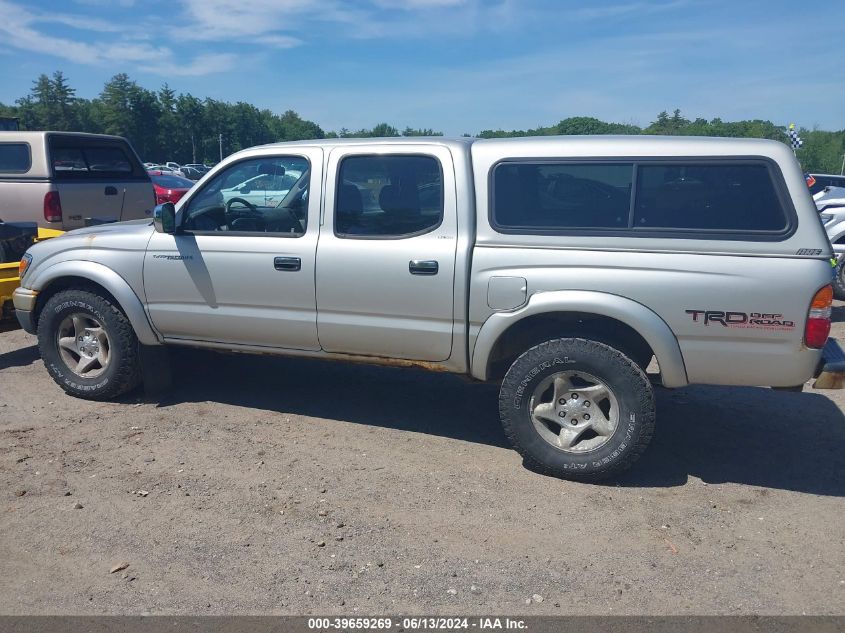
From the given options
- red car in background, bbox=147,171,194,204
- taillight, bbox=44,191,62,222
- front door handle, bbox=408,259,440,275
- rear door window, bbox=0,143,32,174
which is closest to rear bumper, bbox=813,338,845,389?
front door handle, bbox=408,259,440,275

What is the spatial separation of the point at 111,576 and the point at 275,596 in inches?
31.7

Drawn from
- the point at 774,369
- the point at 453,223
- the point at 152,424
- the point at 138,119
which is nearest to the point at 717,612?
the point at 774,369

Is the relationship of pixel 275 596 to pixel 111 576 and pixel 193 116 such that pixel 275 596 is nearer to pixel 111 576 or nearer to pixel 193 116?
pixel 111 576

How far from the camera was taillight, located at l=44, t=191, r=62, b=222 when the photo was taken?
9055mm

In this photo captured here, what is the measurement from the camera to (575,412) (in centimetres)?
454

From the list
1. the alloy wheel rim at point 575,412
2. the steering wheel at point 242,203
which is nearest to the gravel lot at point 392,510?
the alloy wheel rim at point 575,412

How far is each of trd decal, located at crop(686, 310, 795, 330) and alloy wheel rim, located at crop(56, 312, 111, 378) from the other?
4.22 meters

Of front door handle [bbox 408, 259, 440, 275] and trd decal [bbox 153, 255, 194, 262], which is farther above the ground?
front door handle [bbox 408, 259, 440, 275]

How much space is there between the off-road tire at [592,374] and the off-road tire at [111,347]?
2891mm

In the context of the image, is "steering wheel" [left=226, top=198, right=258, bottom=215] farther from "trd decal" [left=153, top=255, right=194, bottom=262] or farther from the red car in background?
the red car in background

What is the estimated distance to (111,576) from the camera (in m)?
3.50

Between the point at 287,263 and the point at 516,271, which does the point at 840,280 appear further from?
the point at 287,263

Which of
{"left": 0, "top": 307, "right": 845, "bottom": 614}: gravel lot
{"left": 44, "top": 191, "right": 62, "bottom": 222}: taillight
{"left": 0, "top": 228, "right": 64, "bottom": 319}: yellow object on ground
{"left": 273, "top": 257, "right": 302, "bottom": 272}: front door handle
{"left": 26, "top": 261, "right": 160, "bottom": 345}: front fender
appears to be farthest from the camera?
{"left": 44, "top": 191, "right": 62, "bottom": 222}: taillight

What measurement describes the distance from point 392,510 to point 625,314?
1.69m
